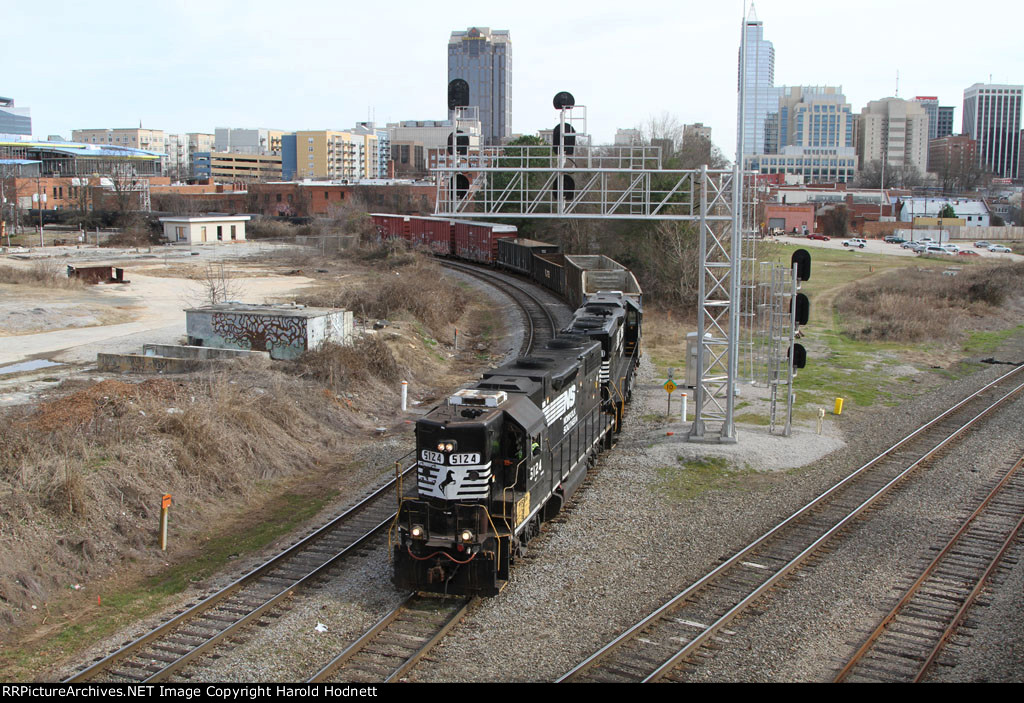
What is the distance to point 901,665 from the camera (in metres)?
11.3

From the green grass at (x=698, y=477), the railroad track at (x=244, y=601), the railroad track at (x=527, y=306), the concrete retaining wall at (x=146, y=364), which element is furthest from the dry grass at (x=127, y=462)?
the railroad track at (x=527, y=306)

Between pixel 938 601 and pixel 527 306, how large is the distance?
1259 inches

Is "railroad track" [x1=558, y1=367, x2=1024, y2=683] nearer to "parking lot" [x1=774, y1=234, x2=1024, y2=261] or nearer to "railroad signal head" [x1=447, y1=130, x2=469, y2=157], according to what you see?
"railroad signal head" [x1=447, y1=130, x2=469, y2=157]

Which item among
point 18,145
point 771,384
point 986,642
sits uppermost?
point 18,145

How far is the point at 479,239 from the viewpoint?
206 ft

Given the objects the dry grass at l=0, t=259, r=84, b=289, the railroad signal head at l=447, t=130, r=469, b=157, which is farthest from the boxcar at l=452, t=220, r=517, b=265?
the railroad signal head at l=447, t=130, r=469, b=157

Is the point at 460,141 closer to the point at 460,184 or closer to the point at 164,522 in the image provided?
the point at 460,184

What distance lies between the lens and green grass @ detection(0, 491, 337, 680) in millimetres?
11258

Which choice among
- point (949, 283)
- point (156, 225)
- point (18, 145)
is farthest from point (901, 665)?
point (18, 145)

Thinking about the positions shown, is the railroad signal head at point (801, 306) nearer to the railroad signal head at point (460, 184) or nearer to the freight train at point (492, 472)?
the freight train at point (492, 472)

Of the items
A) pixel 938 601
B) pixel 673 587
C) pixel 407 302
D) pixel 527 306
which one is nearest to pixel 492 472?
pixel 673 587
